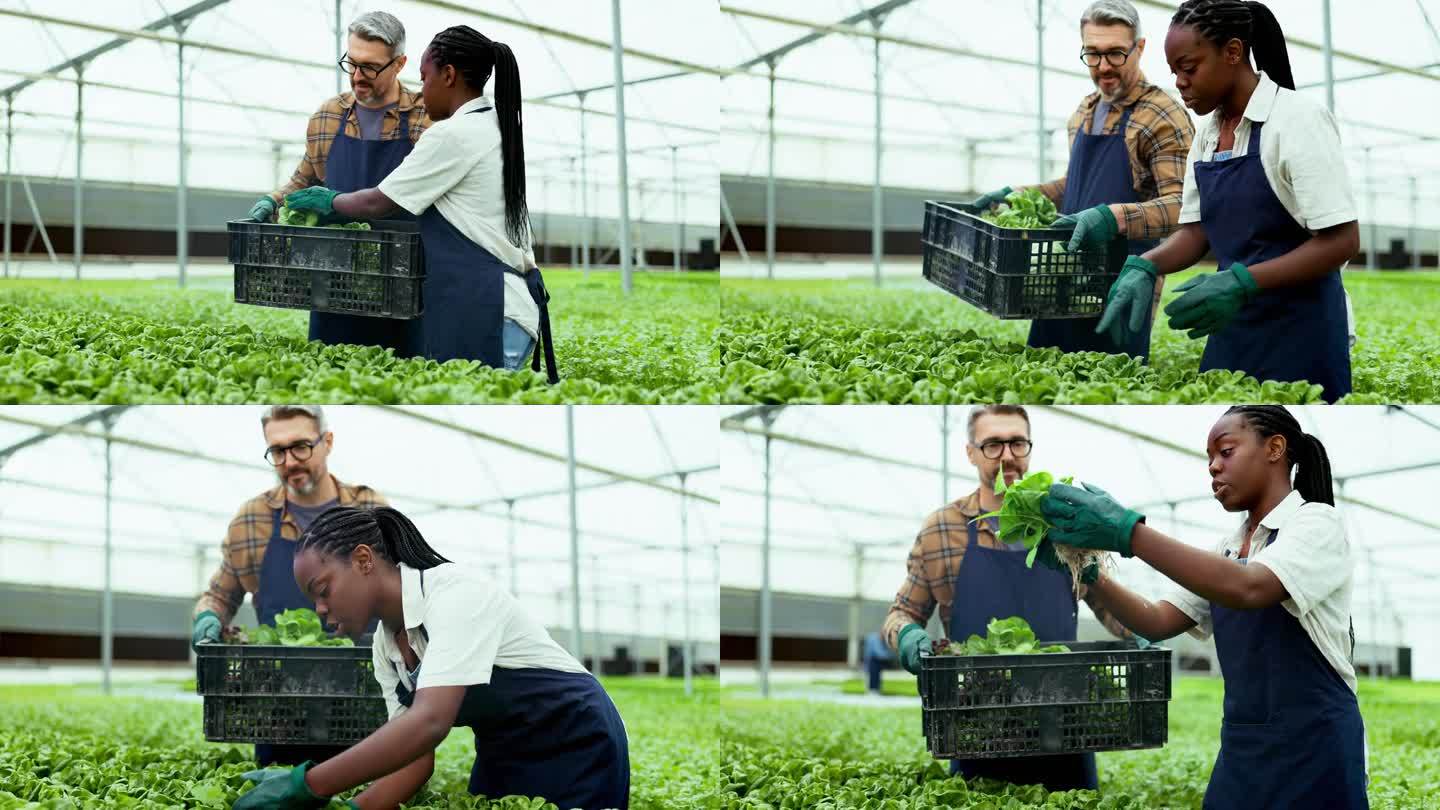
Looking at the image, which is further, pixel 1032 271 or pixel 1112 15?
pixel 1112 15

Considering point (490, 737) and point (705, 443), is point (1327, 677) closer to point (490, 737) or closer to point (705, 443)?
point (490, 737)

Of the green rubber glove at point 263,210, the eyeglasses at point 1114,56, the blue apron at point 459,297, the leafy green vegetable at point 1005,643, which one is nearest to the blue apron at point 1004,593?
the leafy green vegetable at point 1005,643

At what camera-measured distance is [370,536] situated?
3.13 m

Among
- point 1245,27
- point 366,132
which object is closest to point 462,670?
point 366,132

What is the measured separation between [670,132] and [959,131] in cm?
726

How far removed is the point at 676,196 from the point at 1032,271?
67.5ft

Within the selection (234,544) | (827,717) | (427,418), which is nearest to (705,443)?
(427,418)

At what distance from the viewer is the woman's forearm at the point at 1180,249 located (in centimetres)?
377

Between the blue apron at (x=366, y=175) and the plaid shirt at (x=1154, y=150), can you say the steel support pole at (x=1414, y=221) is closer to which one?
the plaid shirt at (x=1154, y=150)

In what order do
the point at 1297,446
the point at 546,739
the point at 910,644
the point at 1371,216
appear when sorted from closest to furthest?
the point at 1297,446, the point at 546,739, the point at 910,644, the point at 1371,216

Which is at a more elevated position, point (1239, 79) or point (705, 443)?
point (1239, 79)

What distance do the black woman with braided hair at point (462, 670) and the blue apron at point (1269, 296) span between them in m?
2.32

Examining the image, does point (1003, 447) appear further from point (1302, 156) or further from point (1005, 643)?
point (1302, 156)

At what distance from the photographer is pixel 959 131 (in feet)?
84.3
